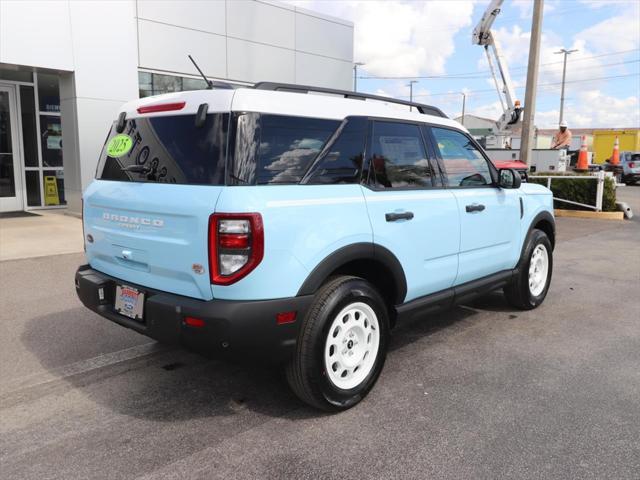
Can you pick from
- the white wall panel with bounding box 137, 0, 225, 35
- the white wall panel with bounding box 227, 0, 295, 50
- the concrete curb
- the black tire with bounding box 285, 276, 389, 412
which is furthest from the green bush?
the black tire with bounding box 285, 276, 389, 412

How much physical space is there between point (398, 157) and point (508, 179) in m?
1.49

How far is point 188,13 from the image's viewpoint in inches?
468

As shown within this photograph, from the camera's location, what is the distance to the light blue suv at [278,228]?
112 inches

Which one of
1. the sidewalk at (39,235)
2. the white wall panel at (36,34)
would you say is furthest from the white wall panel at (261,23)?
the sidewalk at (39,235)

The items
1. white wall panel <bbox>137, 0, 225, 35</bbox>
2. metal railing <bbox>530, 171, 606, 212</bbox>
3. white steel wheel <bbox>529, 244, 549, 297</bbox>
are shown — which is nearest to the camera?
white steel wheel <bbox>529, 244, 549, 297</bbox>

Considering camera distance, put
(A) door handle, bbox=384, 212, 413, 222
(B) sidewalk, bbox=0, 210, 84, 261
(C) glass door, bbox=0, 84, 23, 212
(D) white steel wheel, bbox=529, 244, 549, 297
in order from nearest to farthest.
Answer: (A) door handle, bbox=384, 212, 413, 222 < (D) white steel wheel, bbox=529, 244, 549, 297 < (B) sidewalk, bbox=0, 210, 84, 261 < (C) glass door, bbox=0, 84, 23, 212

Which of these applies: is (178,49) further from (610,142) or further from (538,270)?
(610,142)

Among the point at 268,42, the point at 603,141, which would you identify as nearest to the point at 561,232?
the point at 268,42

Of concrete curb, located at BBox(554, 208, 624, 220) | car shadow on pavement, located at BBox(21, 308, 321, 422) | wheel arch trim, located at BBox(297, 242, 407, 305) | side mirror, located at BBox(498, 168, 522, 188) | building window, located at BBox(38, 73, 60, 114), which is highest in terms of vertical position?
building window, located at BBox(38, 73, 60, 114)

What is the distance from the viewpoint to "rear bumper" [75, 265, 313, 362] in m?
2.82

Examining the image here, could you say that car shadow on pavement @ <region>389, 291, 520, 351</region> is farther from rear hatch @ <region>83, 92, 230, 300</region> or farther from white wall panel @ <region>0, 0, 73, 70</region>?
white wall panel @ <region>0, 0, 73, 70</region>

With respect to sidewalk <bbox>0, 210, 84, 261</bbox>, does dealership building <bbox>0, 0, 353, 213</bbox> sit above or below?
above

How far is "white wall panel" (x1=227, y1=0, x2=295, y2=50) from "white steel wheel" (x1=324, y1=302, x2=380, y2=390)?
428 inches

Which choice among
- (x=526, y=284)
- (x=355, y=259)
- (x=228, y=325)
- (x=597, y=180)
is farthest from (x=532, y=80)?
(x=228, y=325)
